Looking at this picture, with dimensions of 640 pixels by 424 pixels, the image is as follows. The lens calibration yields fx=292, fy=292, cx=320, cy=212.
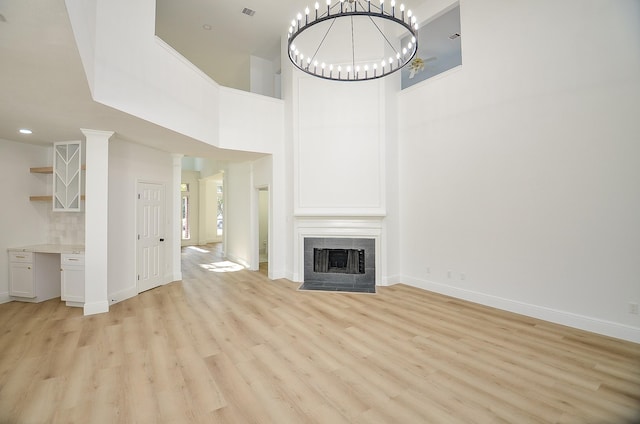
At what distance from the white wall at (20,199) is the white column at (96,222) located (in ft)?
Answer: 5.87

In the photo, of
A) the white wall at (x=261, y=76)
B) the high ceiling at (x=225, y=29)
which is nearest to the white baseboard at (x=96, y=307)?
the high ceiling at (x=225, y=29)

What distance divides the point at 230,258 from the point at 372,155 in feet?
17.0

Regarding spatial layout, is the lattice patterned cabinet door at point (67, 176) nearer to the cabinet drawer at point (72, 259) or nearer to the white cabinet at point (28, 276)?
the cabinet drawer at point (72, 259)

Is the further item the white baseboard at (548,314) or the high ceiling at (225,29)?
the high ceiling at (225,29)

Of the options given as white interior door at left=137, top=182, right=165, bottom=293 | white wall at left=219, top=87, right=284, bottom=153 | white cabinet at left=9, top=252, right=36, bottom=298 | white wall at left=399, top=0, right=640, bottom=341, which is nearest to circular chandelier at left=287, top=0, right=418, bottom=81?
white wall at left=399, top=0, right=640, bottom=341

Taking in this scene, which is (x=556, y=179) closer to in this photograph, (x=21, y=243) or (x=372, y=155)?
(x=372, y=155)

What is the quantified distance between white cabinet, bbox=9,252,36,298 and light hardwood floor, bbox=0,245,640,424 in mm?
360

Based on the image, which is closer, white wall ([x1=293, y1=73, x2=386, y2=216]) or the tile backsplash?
the tile backsplash

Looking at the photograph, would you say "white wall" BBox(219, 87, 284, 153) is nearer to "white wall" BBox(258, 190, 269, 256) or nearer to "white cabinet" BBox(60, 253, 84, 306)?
"white cabinet" BBox(60, 253, 84, 306)

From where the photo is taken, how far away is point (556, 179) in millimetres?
3660

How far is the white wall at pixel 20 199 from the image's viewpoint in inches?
183

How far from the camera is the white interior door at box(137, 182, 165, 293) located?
521 centimetres

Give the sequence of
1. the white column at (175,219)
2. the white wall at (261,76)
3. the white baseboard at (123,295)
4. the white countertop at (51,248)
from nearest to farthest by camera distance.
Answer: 1. the white countertop at (51,248)
2. the white baseboard at (123,295)
3. the white column at (175,219)
4. the white wall at (261,76)

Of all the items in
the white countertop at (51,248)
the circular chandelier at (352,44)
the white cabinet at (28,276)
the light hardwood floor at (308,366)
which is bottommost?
the light hardwood floor at (308,366)
